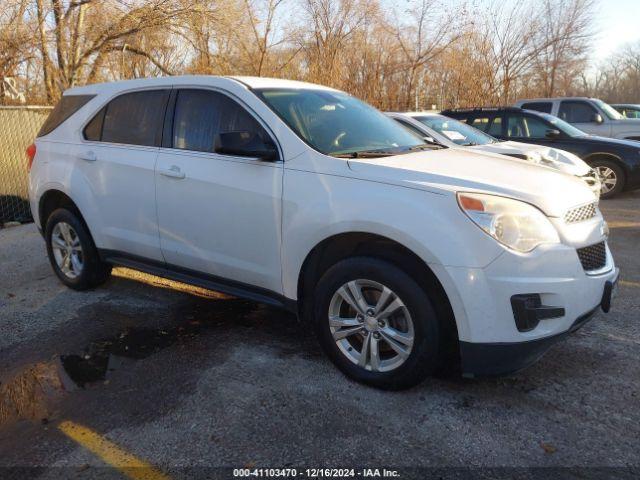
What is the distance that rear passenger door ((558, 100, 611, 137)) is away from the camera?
12.2m

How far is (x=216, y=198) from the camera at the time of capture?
3.69 meters

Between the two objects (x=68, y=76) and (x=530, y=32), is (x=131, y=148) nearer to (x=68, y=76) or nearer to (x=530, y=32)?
(x=68, y=76)

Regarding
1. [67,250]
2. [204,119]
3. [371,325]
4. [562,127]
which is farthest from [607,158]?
[67,250]

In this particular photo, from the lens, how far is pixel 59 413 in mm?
3033

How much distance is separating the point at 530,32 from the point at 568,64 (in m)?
6.46

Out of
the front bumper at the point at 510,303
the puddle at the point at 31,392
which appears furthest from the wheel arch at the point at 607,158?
the puddle at the point at 31,392

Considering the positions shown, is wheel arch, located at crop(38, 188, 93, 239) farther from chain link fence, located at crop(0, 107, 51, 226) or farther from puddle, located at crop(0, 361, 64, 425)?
Result: chain link fence, located at crop(0, 107, 51, 226)

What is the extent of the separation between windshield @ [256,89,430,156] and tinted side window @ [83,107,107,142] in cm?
168

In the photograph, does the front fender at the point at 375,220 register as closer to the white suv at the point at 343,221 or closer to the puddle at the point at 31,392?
the white suv at the point at 343,221

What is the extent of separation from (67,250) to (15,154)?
7236mm

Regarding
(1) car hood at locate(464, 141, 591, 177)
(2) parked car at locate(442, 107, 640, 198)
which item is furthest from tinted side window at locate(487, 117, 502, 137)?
(1) car hood at locate(464, 141, 591, 177)

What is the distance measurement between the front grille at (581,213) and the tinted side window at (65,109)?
399cm

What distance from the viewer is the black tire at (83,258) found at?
→ 189 inches

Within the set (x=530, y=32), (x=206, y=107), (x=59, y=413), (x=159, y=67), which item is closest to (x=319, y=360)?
(x=59, y=413)
